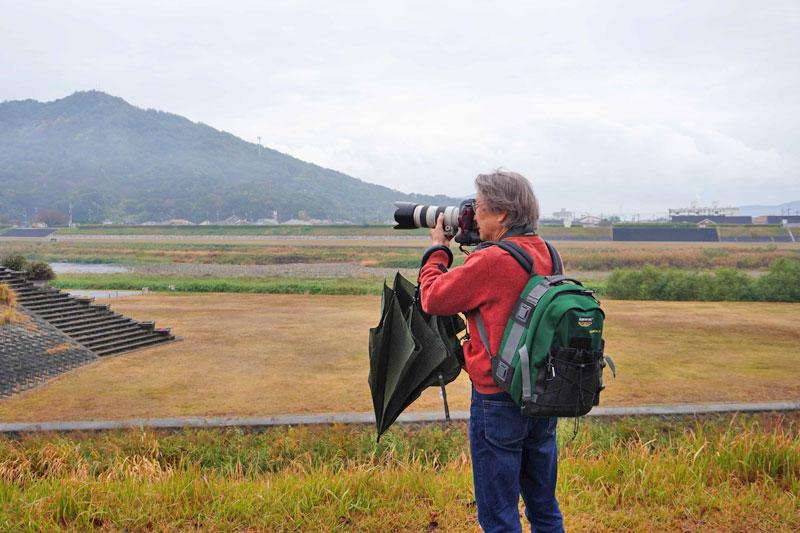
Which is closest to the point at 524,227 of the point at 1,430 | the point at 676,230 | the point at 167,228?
the point at 1,430

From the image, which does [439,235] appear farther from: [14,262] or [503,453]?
[14,262]

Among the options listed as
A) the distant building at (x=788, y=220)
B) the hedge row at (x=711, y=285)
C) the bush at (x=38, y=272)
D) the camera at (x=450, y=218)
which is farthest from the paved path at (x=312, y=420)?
the distant building at (x=788, y=220)

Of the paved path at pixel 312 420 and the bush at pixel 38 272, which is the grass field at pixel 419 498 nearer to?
the paved path at pixel 312 420

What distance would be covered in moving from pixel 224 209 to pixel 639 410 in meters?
158

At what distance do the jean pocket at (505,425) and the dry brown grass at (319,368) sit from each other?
6614 millimetres

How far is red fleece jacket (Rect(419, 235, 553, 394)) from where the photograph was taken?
2141 millimetres

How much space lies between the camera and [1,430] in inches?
279

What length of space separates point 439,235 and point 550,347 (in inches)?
25.8

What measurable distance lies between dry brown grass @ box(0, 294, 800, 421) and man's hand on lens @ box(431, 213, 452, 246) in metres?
6.53

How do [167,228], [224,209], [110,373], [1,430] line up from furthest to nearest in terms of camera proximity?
[224,209], [167,228], [110,373], [1,430]

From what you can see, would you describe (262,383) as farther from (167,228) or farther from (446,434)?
(167,228)

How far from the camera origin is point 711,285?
22.9 meters

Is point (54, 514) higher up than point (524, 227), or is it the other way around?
point (524, 227)

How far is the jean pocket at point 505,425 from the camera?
221 cm
